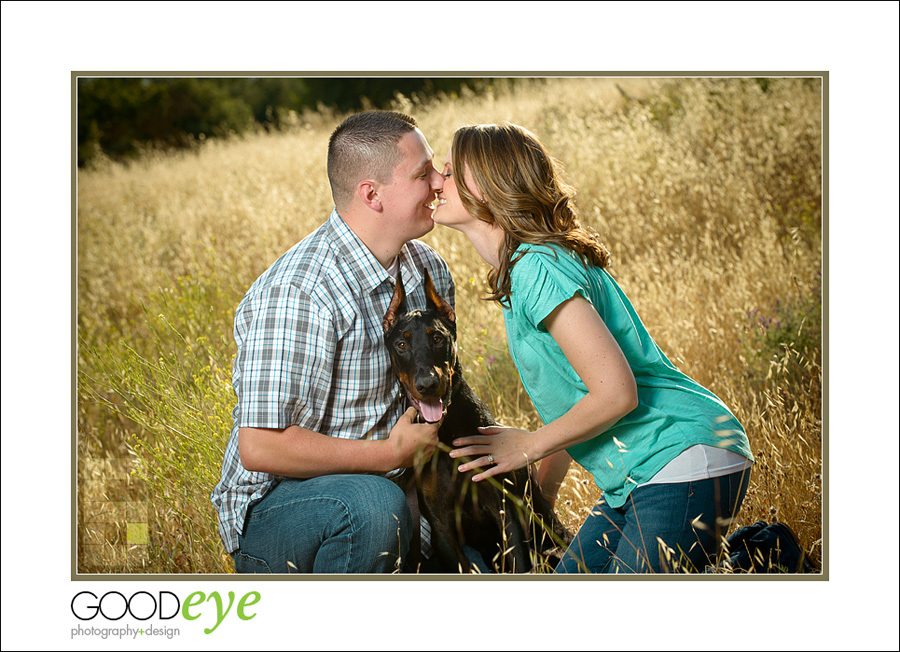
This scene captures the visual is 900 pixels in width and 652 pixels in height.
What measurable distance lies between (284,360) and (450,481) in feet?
2.30

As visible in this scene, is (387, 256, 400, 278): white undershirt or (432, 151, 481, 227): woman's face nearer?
(432, 151, 481, 227): woman's face

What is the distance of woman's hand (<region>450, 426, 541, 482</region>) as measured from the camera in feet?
7.25

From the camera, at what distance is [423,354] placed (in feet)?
7.47

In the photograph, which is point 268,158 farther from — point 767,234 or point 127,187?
point 767,234

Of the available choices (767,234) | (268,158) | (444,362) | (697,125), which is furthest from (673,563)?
(268,158)

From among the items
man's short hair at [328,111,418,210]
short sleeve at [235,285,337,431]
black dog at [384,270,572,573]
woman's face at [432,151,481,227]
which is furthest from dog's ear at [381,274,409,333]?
man's short hair at [328,111,418,210]

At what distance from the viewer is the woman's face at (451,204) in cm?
226

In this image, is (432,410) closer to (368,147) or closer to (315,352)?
(315,352)

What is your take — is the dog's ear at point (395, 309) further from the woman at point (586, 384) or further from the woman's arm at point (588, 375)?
the woman's arm at point (588, 375)

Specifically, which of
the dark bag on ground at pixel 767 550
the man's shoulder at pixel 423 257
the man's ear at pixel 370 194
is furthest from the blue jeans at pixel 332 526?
the dark bag on ground at pixel 767 550

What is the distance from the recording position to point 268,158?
5.22m

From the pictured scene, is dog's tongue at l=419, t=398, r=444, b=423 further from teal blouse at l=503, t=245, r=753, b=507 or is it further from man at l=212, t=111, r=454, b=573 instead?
teal blouse at l=503, t=245, r=753, b=507

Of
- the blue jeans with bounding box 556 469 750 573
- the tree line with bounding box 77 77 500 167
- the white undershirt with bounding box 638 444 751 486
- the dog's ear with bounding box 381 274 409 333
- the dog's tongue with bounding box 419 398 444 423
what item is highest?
the tree line with bounding box 77 77 500 167

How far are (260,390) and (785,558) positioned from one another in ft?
6.51
